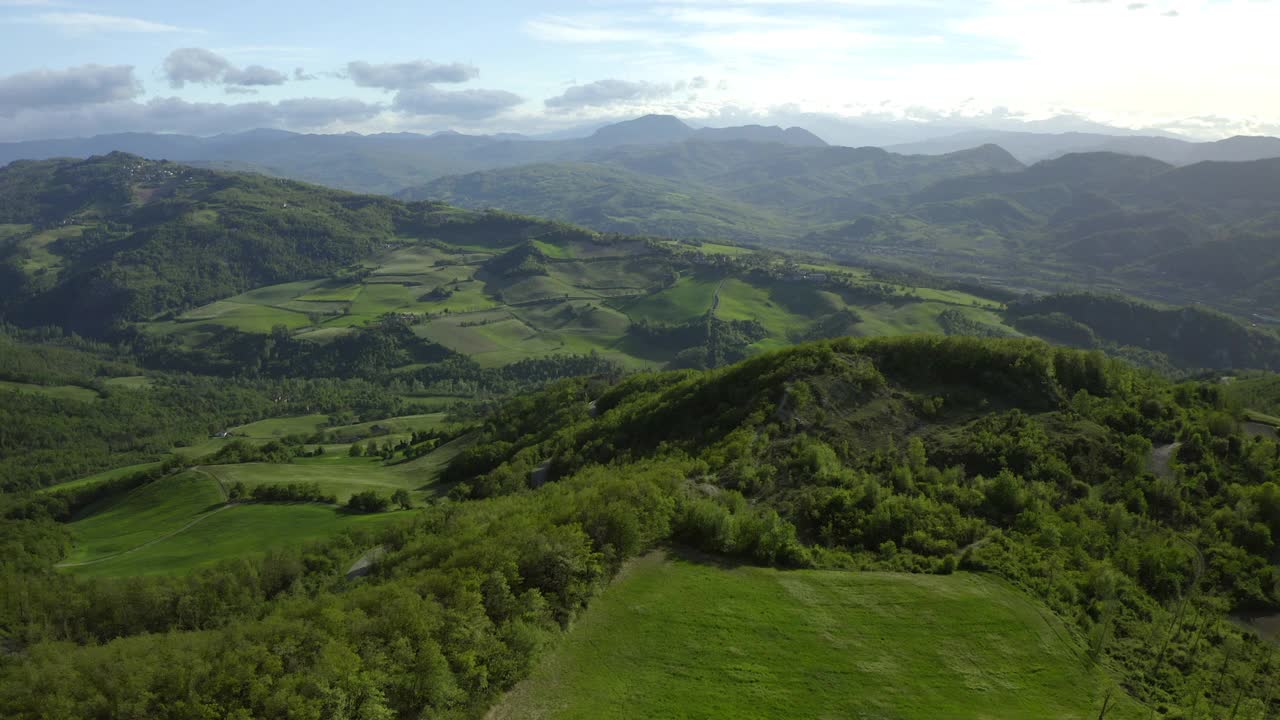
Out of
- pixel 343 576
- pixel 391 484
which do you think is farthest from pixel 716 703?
pixel 391 484

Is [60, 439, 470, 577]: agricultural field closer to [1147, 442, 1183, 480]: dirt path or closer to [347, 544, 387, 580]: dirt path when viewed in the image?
[347, 544, 387, 580]: dirt path

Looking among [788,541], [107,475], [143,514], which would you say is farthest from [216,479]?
[788,541]

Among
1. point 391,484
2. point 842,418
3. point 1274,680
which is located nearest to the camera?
point 1274,680

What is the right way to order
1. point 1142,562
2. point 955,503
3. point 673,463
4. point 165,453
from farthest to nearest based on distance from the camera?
point 165,453
point 673,463
point 955,503
point 1142,562

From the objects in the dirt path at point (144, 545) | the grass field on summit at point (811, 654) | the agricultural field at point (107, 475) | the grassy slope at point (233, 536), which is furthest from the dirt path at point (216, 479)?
the grass field on summit at point (811, 654)

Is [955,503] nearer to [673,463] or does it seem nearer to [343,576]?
[673,463]

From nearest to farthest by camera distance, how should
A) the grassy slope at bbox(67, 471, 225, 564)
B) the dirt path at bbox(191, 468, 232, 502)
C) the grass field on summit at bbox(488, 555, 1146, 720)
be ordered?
the grass field on summit at bbox(488, 555, 1146, 720) → the grassy slope at bbox(67, 471, 225, 564) → the dirt path at bbox(191, 468, 232, 502)

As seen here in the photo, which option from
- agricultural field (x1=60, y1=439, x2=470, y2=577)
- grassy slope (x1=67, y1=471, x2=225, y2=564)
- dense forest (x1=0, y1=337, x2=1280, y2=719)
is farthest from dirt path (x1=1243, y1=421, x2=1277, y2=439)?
grassy slope (x1=67, y1=471, x2=225, y2=564)
